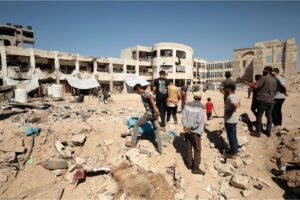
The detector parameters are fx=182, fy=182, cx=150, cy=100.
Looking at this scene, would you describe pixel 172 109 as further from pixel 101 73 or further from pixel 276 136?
pixel 101 73

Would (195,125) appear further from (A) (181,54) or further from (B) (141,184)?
(A) (181,54)

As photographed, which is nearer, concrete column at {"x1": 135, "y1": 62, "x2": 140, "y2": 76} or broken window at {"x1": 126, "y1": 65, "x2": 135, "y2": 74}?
broken window at {"x1": 126, "y1": 65, "x2": 135, "y2": 74}

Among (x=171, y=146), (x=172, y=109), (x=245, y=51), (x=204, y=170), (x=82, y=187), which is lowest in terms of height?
(x=82, y=187)

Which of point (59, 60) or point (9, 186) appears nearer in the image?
point (9, 186)

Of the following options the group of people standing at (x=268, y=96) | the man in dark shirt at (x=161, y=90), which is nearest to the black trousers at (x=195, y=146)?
the man in dark shirt at (x=161, y=90)

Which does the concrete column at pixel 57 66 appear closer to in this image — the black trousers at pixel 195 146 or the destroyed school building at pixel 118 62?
the destroyed school building at pixel 118 62

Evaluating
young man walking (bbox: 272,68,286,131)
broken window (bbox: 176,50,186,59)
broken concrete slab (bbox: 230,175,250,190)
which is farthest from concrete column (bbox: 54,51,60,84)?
broken concrete slab (bbox: 230,175,250,190)

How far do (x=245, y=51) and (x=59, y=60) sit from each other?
3223cm

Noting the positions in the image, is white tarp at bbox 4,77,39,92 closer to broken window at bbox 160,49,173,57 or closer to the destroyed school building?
the destroyed school building

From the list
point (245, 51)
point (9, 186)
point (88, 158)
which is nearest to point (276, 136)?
point (88, 158)

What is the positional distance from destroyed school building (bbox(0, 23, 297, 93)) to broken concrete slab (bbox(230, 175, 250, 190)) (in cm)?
2811

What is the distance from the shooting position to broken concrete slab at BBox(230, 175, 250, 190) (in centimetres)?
397

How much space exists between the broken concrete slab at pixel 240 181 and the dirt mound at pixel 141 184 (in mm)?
1428

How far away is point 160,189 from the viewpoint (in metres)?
4.07
